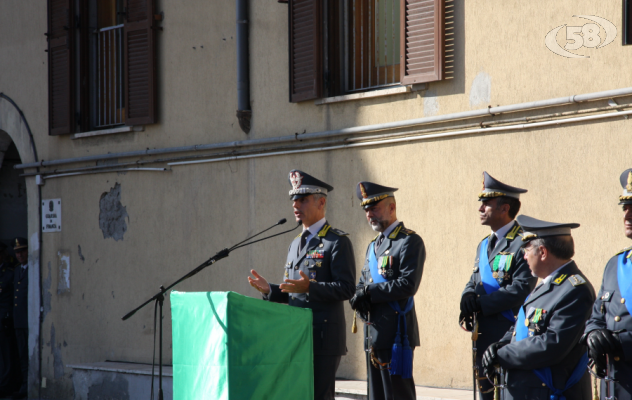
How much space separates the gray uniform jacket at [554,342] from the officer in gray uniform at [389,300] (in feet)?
4.41

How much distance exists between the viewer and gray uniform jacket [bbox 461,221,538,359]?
16.0 feet

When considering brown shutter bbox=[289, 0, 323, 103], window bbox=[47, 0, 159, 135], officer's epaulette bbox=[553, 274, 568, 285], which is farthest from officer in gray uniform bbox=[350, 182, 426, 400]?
window bbox=[47, 0, 159, 135]

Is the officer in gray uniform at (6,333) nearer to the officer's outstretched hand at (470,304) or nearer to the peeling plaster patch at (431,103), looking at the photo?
the peeling plaster patch at (431,103)

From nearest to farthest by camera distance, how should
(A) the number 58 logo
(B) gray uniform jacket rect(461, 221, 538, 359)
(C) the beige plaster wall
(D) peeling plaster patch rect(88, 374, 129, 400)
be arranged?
(B) gray uniform jacket rect(461, 221, 538, 359)
(A) the number 58 logo
(C) the beige plaster wall
(D) peeling plaster patch rect(88, 374, 129, 400)

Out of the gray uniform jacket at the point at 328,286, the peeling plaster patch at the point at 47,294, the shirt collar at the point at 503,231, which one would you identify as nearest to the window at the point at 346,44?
the gray uniform jacket at the point at 328,286

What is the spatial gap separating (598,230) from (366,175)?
2297 millimetres

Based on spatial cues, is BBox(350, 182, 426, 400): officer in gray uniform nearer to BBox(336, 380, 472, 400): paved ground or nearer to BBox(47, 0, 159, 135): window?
BBox(336, 380, 472, 400): paved ground

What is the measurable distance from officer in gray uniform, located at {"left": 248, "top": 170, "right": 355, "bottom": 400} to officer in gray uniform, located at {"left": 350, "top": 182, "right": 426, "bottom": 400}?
168 millimetres

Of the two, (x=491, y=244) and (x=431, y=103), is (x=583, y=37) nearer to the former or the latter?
(x=431, y=103)

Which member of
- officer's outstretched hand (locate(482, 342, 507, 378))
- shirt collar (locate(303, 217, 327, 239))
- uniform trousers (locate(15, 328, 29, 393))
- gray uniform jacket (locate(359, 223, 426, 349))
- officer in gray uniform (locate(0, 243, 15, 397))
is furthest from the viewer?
uniform trousers (locate(15, 328, 29, 393))

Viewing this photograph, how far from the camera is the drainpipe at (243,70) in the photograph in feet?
28.6

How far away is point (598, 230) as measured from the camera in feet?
20.2

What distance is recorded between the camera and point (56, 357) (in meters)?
10.5

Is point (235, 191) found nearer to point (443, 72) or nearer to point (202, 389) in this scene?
point (443, 72)
